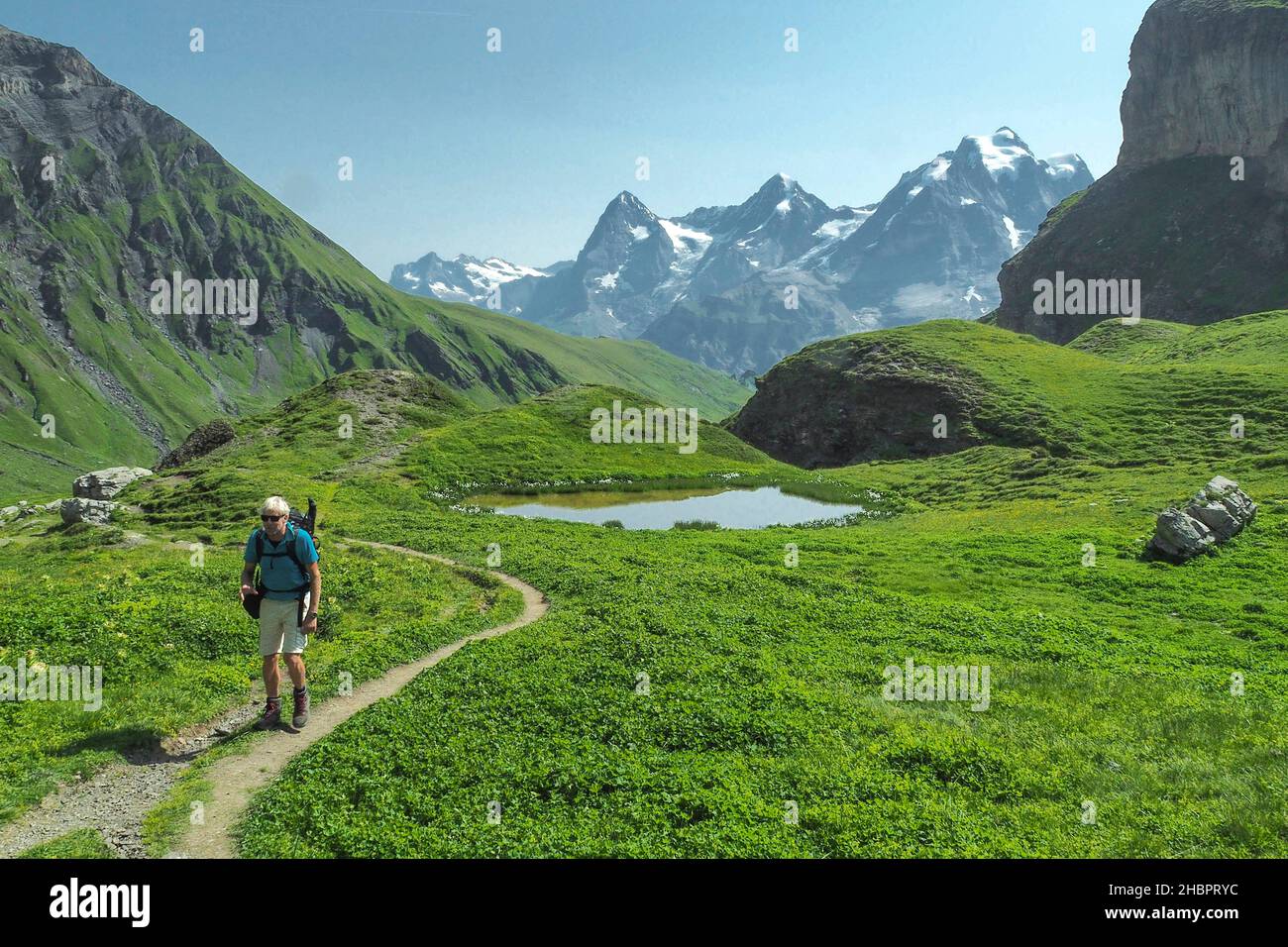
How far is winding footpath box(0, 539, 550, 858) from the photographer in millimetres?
13125

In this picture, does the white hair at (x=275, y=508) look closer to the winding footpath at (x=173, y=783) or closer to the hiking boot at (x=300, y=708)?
the hiking boot at (x=300, y=708)

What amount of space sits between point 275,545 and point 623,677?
9.58 m

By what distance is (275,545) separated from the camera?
1780 centimetres

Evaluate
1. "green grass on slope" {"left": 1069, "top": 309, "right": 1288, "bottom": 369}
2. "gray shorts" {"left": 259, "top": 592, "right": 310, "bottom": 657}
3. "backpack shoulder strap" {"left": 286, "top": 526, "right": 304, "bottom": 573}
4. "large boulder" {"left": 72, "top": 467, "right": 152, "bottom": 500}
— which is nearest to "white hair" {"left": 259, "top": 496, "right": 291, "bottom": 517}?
"backpack shoulder strap" {"left": 286, "top": 526, "right": 304, "bottom": 573}

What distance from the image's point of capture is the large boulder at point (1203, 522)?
3625 cm

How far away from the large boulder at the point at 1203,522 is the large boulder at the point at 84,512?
63677 mm

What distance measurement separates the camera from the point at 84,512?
5238cm

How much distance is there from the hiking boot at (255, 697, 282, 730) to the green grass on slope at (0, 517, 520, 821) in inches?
67.1

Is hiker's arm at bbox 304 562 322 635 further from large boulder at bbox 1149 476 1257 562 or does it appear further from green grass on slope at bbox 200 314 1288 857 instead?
large boulder at bbox 1149 476 1257 562

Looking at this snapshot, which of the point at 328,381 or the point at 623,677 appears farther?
the point at 328,381
